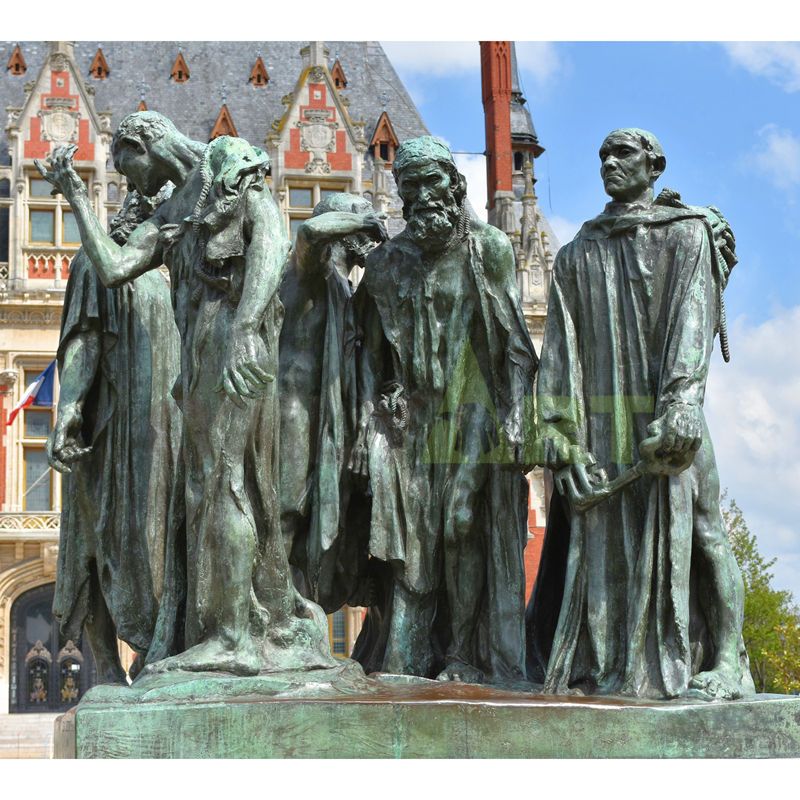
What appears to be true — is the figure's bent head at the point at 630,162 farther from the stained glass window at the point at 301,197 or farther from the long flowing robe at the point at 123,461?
the stained glass window at the point at 301,197

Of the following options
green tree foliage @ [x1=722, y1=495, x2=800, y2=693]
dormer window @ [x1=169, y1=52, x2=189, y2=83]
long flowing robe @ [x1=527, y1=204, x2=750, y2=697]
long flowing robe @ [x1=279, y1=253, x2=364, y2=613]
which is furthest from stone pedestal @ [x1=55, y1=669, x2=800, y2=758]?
dormer window @ [x1=169, y1=52, x2=189, y2=83]

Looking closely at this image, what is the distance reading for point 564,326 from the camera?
7.43m

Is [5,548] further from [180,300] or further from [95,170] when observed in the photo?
[180,300]

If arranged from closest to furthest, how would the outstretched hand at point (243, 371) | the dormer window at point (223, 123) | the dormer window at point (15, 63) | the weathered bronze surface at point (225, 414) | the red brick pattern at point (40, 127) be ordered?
the outstretched hand at point (243, 371) → the weathered bronze surface at point (225, 414) → the red brick pattern at point (40, 127) → the dormer window at point (223, 123) → the dormer window at point (15, 63)

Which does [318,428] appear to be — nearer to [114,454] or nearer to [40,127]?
[114,454]

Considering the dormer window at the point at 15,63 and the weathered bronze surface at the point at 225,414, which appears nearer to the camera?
the weathered bronze surface at the point at 225,414

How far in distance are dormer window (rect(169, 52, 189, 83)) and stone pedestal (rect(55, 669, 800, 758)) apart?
117 feet

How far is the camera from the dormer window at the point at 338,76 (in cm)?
4084

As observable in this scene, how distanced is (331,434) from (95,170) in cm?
3162

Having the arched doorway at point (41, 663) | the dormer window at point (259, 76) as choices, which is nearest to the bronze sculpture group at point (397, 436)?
the arched doorway at point (41, 663)

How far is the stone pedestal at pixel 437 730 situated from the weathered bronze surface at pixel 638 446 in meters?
0.38

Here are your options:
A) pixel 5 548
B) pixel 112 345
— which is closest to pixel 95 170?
pixel 5 548

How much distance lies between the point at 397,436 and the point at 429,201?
108 cm

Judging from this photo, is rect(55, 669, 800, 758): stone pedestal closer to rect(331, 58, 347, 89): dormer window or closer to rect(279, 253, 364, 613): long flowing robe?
rect(279, 253, 364, 613): long flowing robe
